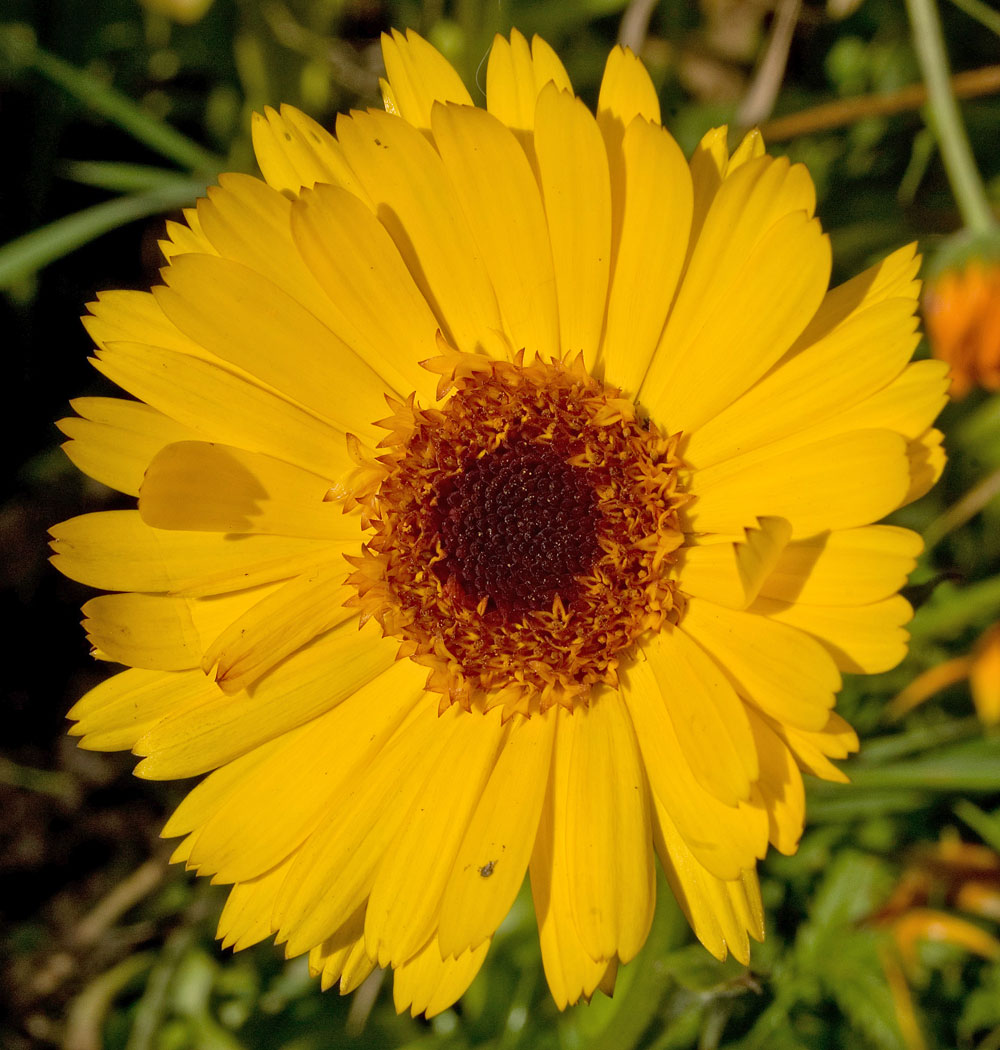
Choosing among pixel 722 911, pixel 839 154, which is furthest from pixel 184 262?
pixel 839 154

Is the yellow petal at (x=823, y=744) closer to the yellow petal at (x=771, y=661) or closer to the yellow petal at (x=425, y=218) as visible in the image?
the yellow petal at (x=771, y=661)

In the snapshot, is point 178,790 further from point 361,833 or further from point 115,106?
point 115,106

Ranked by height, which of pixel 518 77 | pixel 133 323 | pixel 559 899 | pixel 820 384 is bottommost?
pixel 559 899

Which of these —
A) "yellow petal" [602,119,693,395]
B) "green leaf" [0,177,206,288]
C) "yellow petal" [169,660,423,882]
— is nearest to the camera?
"yellow petal" [602,119,693,395]

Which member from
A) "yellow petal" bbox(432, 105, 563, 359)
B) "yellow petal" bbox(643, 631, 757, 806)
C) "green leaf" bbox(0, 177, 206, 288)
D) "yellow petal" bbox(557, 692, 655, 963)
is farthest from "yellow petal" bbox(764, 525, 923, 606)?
"green leaf" bbox(0, 177, 206, 288)

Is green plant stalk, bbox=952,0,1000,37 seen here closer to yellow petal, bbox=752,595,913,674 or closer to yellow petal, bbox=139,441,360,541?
yellow petal, bbox=752,595,913,674

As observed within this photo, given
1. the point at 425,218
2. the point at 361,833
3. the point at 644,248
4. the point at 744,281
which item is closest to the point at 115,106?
the point at 425,218
